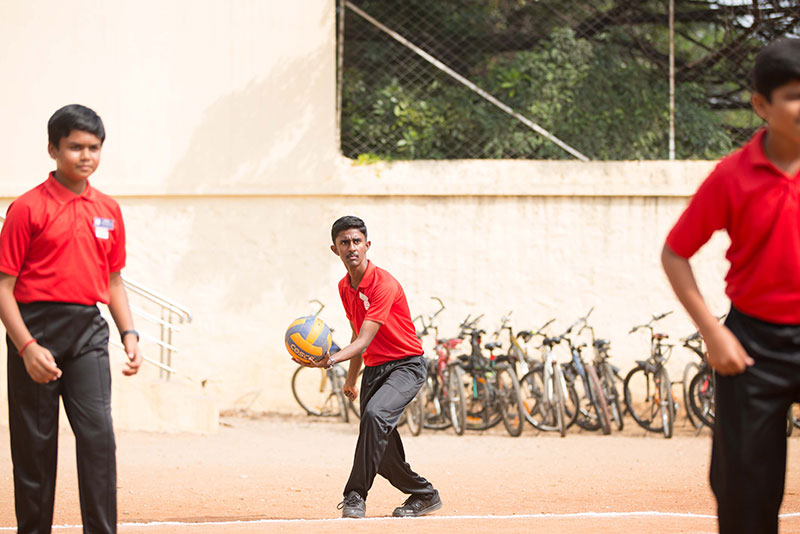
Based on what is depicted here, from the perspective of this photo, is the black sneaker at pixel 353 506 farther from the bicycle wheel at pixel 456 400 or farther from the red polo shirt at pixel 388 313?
the bicycle wheel at pixel 456 400

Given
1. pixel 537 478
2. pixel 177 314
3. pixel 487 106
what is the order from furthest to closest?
1. pixel 487 106
2. pixel 177 314
3. pixel 537 478

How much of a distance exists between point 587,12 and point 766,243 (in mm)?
13429

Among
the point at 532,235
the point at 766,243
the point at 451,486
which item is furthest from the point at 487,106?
the point at 766,243

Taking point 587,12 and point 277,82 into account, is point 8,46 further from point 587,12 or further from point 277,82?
point 587,12

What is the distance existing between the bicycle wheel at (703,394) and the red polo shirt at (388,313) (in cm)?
641

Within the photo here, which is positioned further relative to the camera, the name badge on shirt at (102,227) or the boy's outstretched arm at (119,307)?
the boy's outstretched arm at (119,307)

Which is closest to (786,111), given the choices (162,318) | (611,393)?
(611,393)

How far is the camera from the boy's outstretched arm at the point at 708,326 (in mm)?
3307

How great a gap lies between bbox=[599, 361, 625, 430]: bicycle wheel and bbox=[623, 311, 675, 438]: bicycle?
187mm

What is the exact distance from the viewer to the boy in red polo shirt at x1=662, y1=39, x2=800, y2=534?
335 cm

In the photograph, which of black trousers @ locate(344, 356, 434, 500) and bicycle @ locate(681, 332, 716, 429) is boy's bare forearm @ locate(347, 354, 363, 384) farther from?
bicycle @ locate(681, 332, 716, 429)

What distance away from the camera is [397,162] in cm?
1456

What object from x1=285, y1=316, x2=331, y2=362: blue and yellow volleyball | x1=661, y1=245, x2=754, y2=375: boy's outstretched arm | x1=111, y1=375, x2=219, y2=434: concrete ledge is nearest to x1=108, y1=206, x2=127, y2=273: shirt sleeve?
x1=285, y1=316, x2=331, y2=362: blue and yellow volleyball

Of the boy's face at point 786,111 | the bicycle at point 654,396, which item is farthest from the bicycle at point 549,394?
the boy's face at point 786,111
